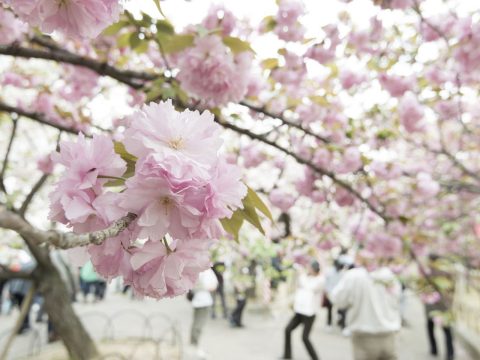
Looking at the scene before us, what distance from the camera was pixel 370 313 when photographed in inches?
209

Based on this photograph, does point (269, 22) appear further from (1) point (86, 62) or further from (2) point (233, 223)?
(2) point (233, 223)

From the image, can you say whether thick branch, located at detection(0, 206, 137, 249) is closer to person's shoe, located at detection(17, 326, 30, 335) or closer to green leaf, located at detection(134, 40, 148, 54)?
green leaf, located at detection(134, 40, 148, 54)

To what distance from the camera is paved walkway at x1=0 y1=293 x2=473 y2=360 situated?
21.9 ft

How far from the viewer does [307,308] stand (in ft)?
20.0

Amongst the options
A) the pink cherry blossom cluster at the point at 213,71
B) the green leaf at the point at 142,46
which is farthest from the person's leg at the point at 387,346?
the green leaf at the point at 142,46

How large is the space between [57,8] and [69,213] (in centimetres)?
46

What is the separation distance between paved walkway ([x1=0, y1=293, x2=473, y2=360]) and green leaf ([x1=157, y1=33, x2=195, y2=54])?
4.31 meters

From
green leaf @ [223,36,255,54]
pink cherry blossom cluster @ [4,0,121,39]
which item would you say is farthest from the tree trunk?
pink cherry blossom cluster @ [4,0,121,39]

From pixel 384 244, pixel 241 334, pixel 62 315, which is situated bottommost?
pixel 241 334

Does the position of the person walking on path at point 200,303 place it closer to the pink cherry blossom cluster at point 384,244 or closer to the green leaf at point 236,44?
the pink cherry blossom cluster at point 384,244

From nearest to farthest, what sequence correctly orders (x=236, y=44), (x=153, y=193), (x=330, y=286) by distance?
(x=153, y=193) → (x=236, y=44) → (x=330, y=286)

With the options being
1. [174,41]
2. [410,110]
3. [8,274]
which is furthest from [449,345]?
[174,41]

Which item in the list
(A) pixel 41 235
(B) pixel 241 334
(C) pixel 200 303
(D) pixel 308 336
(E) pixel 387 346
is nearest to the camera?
(A) pixel 41 235

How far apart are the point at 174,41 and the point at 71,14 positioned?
0.97 metres
